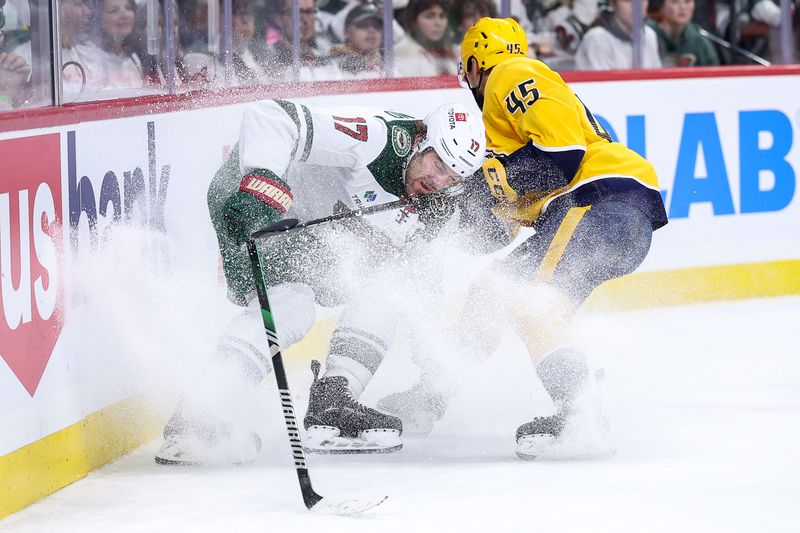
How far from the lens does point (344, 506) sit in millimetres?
3158

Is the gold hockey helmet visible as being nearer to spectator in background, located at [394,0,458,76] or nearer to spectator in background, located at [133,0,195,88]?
spectator in background, located at [133,0,195,88]

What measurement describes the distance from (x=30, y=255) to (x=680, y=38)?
4.19 meters

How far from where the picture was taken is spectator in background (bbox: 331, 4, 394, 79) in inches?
223

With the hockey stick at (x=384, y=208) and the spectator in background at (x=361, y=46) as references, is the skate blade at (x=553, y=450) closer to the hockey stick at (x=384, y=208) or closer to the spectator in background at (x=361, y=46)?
the hockey stick at (x=384, y=208)

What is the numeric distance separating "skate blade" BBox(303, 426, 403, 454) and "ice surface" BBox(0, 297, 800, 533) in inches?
1.3

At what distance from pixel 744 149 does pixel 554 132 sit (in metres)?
2.85

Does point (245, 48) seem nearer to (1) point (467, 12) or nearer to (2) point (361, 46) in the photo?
(2) point (361, 46)

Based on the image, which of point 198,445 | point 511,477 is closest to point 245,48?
point 198,445

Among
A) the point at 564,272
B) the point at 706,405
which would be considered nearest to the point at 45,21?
the point at 564,272

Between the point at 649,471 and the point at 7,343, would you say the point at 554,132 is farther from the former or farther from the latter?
the point at 7,343

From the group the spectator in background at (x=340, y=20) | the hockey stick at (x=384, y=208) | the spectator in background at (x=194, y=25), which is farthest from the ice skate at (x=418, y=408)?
the spectator in background at (x=340, y=20)

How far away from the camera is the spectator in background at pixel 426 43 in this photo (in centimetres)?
595

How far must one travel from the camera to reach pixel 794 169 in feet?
21.8

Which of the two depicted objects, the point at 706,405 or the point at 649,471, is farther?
the point at 706,405
